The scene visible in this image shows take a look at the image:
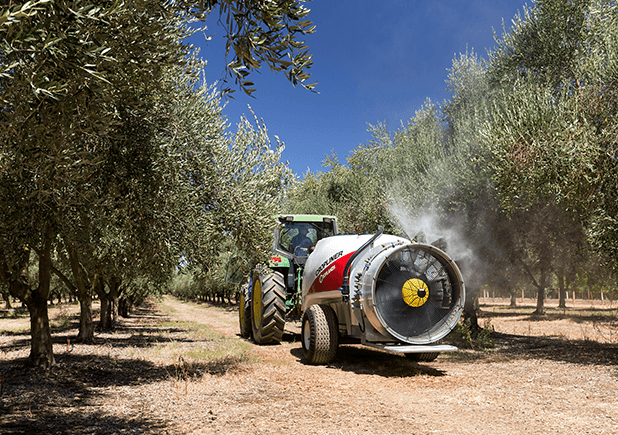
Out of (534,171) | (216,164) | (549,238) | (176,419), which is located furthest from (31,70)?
(549,238)

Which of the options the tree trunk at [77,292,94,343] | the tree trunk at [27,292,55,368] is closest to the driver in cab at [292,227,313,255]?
the tree trunk at [27,292,55,368]

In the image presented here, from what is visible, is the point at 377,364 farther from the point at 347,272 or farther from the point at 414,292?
the point at 347,272

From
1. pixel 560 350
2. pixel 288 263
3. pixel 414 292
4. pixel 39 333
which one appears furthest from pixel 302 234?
pixel 560 350

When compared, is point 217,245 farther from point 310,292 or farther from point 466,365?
point 466,365

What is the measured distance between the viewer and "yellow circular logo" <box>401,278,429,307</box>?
360 inches

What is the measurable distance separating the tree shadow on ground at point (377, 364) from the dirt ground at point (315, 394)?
0.03 meters

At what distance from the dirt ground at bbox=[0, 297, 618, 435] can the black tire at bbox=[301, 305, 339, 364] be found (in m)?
0.25

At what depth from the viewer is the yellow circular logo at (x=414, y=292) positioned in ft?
30.0

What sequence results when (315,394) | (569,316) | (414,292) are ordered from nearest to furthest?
(315,394) → (414,292) → (569,316)

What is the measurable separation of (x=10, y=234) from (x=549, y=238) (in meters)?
16.7

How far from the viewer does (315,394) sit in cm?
759

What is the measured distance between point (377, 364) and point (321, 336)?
5.65 feet

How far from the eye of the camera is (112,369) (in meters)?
10.4

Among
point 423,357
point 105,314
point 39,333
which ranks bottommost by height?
point 105,314
